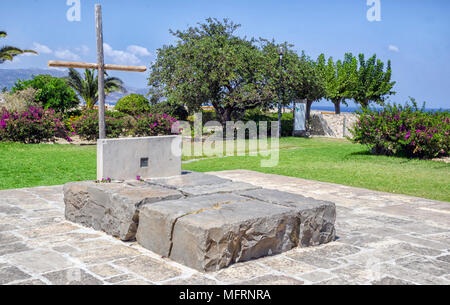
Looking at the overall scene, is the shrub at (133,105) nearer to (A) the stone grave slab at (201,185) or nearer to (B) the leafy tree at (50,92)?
(B) the leafy tree at (50,92)

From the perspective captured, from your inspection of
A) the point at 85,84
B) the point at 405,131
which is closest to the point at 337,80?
the point at 85,84

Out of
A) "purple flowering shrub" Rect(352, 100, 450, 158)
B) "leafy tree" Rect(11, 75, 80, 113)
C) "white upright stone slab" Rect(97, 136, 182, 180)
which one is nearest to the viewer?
"white upright stone slab" Rect(97, 136, 182, 180)

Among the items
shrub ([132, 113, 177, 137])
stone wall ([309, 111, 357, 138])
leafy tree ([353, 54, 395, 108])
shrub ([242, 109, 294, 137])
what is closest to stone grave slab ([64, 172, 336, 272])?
shrub ([132, 113, 177, 137])

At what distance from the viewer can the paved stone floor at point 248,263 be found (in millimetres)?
3619

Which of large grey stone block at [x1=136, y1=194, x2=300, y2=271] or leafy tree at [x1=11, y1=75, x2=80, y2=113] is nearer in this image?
large grey stone block at [x1=136, y1=194, x2=300, y2=271]

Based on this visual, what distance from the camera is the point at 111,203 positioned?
193 inches

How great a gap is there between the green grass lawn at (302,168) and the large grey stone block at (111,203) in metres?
3.23

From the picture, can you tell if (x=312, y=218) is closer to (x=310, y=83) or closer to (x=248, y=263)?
(x=248, y=263)

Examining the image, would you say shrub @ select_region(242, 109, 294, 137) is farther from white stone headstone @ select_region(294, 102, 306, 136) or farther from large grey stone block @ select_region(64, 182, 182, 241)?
large grey stone block @ select_region(64, 182, 182, 241)

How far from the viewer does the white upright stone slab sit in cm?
605

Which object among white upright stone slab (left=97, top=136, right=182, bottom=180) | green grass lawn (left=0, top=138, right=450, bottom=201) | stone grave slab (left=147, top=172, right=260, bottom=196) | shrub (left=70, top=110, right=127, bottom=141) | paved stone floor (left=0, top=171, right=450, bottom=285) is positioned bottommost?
paved stone floor (left=0, top=171, right=450, bottom=285)

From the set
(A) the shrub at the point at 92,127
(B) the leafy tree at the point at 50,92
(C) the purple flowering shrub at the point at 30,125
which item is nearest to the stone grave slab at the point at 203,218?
(C) the purple flowering shrub at the point at 30,125

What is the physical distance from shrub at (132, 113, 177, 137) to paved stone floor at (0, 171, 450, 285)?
1145 centimetres
